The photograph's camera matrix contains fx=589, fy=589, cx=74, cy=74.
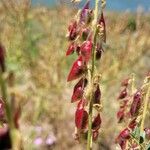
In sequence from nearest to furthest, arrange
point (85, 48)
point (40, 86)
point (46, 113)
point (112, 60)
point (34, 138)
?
point (85, 48) < point (34, 138) < point (46, 113) < point (40, 86) < point (112, 60)

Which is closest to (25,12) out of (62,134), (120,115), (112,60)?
(62,134)

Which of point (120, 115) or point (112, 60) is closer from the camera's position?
point (120, 115)

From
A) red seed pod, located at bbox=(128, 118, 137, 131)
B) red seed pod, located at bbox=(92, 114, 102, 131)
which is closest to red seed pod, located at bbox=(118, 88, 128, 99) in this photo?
red seed pod, located at bbox=(128, 118, 137, 131)

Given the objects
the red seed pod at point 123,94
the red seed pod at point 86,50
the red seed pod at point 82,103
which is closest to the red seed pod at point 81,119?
the red seed pod at point 82,103

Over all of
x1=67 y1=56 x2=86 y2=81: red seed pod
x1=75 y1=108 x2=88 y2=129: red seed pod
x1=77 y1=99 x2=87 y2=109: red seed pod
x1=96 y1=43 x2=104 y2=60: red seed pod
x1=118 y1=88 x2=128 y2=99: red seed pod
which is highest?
x1=96 y1=43 x2=104 y2=60: red seed pod

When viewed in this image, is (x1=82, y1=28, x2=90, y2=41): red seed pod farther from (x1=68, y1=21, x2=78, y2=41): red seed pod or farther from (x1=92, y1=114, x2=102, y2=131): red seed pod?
(x1=92, y1=114, x2=102, y2=131): red seed pod

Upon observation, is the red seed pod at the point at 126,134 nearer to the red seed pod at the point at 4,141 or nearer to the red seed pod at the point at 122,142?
the red seed pod at the point at 122,142

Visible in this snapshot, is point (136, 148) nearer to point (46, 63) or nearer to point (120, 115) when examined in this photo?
point (120, 115)
